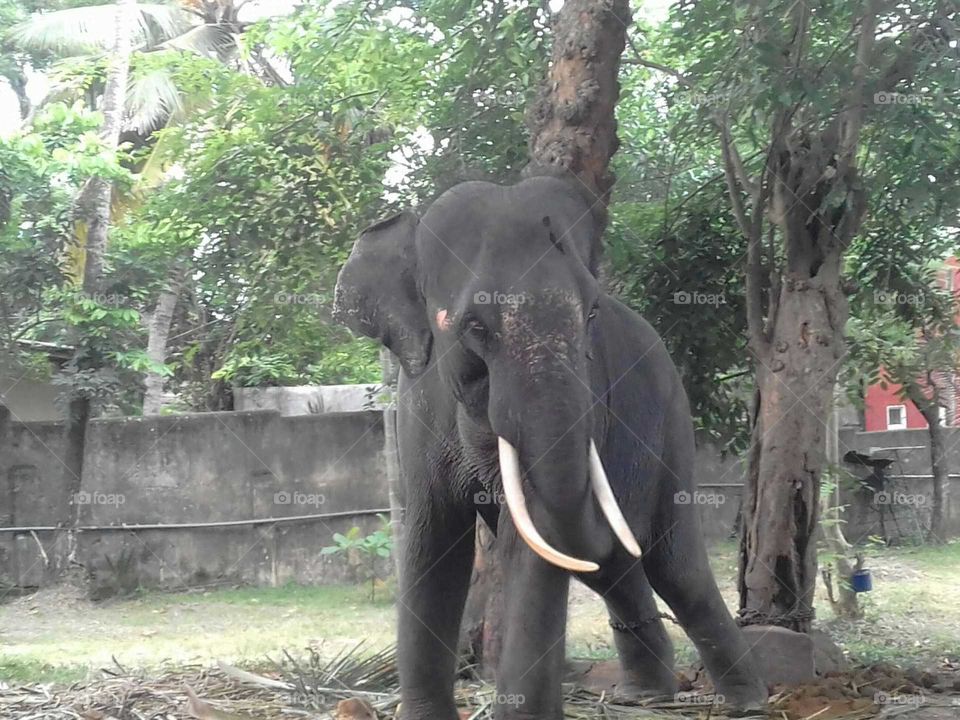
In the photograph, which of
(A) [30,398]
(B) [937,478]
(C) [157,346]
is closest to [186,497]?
(C) [157,346]

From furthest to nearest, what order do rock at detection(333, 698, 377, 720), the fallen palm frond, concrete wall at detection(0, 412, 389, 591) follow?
concrete wall at detection(0, 412, 389, 591)
the fallen palm frond
rock at detection(333, 698, 377, 720)

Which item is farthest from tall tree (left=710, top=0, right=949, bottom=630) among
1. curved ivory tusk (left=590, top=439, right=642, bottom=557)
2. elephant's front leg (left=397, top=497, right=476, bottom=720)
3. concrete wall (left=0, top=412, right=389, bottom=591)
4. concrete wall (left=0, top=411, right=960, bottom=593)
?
concrete wall (left=0, top=412, right=389, bottom=591)

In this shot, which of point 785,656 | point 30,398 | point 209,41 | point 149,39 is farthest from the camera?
point 209,41

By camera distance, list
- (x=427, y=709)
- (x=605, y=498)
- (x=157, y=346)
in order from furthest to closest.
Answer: (x=157, y=346) < (x=427, y=709) < (x=605, y=498)

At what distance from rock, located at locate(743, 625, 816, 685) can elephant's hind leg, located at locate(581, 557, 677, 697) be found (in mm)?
459

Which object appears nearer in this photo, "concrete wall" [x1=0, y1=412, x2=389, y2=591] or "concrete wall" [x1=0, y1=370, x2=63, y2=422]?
"concrete wall" [x1=0, y1=412, x2=389, y2=591]

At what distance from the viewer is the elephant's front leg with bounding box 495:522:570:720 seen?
362cm

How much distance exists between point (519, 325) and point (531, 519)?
626mm

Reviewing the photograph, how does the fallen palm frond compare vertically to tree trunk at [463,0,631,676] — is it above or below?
below

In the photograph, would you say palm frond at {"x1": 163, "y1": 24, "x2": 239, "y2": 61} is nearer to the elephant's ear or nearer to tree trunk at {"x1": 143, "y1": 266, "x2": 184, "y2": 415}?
tree trunk at {"x1": 143, "y1": 266, "x2": 184, "y2": 415}

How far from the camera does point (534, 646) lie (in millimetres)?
3639

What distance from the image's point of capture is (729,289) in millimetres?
6719

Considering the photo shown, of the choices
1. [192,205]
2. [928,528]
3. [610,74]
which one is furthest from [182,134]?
[928,528]

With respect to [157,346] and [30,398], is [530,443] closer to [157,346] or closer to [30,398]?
[157,346]
